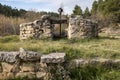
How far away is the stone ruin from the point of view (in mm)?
9367

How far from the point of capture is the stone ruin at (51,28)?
937 cm

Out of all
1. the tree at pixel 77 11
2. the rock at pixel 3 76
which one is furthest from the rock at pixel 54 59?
the tree at pixel 77 11

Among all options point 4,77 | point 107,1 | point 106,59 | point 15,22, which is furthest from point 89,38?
point 107,1

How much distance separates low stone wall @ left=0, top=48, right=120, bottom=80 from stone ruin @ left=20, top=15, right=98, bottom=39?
3.18 meters

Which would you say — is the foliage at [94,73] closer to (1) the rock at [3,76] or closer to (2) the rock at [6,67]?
(2) the rock at [6,67]

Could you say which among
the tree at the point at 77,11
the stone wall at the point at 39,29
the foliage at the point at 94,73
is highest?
the tree at the point at 77,11

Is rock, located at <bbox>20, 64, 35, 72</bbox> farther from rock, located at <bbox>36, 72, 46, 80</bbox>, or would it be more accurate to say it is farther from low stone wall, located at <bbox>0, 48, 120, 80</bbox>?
rock, located at <bbox>36, 72, 46, 80</bbox>

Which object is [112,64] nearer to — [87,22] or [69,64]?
[69,64]

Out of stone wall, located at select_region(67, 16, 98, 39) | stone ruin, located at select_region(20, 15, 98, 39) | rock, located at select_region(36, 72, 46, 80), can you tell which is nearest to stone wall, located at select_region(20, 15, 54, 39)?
stone ruin, located at select_region(20, 15, 98, 39)

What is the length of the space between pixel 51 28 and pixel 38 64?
355 cm

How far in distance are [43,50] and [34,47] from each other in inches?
13.3

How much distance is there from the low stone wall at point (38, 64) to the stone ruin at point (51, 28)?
3.18 metres

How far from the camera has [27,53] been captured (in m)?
6.24

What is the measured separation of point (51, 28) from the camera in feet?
31.7
